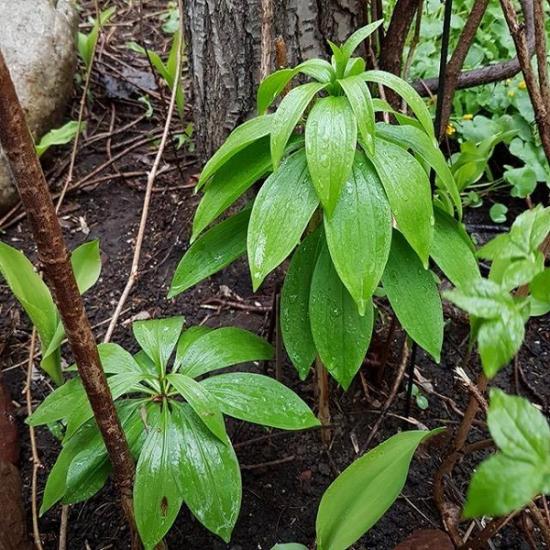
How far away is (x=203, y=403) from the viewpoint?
0.84m

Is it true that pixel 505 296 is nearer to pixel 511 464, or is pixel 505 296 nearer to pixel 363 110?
pixel 511 464

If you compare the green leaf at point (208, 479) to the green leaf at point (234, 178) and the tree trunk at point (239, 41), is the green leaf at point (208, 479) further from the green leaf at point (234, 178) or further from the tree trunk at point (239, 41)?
the tree trunk at point (239, 41)

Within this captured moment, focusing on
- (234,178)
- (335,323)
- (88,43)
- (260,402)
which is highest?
(88,43)

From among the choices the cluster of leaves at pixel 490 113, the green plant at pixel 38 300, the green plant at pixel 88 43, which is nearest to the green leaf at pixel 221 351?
the green plant at pixel 38 300

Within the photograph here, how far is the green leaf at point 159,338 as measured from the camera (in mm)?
956

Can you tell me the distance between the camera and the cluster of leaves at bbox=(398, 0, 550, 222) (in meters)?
1.60

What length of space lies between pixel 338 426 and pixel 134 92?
155cm

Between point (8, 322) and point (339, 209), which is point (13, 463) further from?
point (339, 209)

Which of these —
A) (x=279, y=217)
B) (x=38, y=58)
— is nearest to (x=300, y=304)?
(x=279, y=217)

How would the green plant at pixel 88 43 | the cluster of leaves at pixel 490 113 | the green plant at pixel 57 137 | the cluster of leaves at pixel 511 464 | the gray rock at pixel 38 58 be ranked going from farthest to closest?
1. the green plant at pixel 88 43
2. the gray rock at pixel 38 58
3. the green plant at pixel 57 137
4. the cluster of leaves at pixel 490 113
5. the cluster of leaves at pixel 511 464

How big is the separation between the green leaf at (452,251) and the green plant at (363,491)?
8.8 inches

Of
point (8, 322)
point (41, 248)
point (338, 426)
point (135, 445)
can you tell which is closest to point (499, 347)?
Result: point (41, 248)

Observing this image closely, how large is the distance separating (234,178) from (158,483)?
17.3 inches

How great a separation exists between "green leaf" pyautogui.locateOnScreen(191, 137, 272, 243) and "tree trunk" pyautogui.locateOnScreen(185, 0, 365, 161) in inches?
12.5
